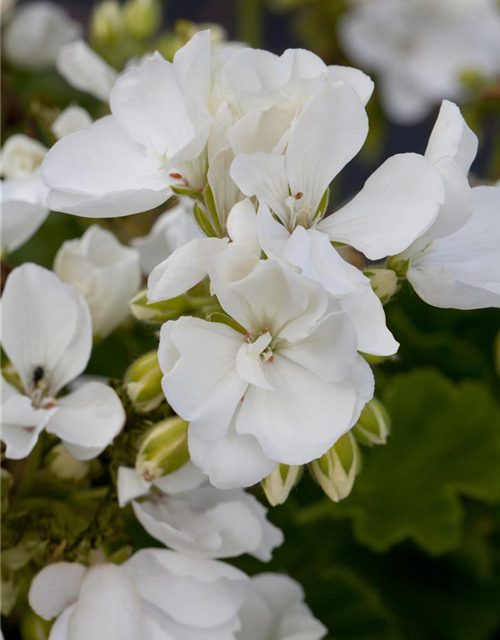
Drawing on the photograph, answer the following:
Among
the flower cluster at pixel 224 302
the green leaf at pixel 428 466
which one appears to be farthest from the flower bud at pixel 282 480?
the green leaf at pixel 428 466

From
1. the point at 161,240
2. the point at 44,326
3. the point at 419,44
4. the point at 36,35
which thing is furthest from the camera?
the point at 419,44

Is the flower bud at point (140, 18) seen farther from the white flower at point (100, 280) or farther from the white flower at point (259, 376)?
the white flower at point (259, 376)

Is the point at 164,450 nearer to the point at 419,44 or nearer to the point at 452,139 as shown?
the point at 452,139

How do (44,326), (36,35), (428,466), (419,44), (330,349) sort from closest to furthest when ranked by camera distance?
1. (330,349)
2. (44,326)
3. (428,466)
4. (36,35)
5. (419,44)

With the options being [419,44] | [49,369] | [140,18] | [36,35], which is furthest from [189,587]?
[419,44]

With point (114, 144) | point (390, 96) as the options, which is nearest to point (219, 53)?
point (114, 144)
